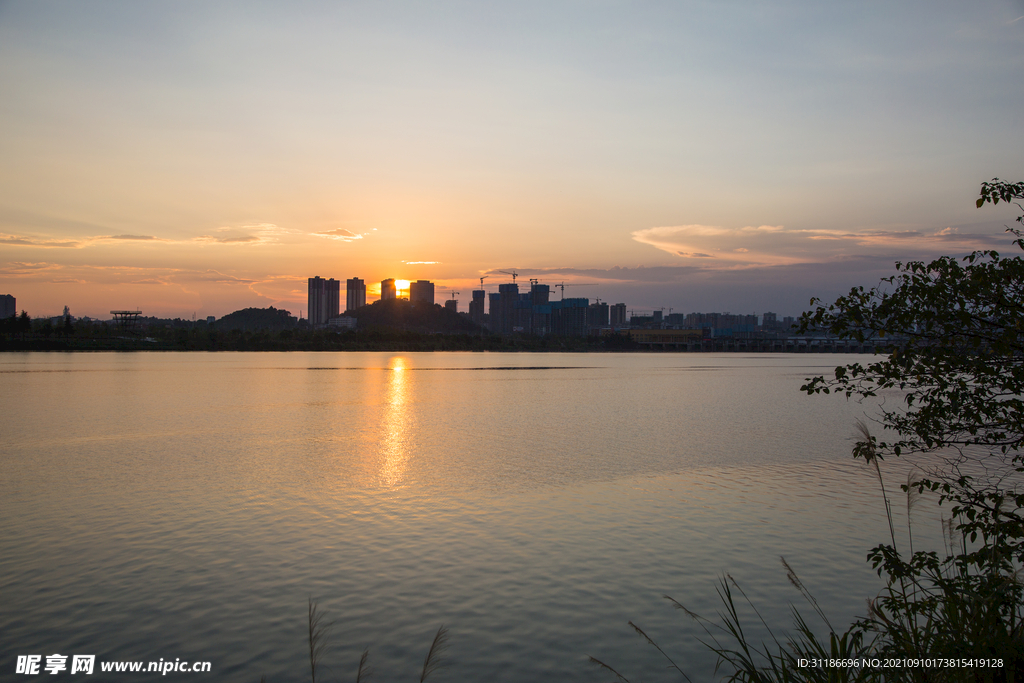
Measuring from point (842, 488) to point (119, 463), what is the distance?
77.1 feet

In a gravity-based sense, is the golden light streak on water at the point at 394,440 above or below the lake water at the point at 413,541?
below

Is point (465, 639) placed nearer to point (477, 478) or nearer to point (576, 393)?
point (477, 478)

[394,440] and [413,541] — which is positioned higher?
[413,541]

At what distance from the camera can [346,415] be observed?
40844mm

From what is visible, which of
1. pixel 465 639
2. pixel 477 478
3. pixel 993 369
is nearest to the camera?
pixel 993 369

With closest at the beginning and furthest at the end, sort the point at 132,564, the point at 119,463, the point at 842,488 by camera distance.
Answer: the point at 132,564, the point at 842,488, the point at 119,463

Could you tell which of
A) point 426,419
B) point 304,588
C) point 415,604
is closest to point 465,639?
point 415,604

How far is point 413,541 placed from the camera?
46.9ft

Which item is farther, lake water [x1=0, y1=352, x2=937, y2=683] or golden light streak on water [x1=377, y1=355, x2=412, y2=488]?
golden light streak on water [x1=377, y1=355, x2=412, y2=488]

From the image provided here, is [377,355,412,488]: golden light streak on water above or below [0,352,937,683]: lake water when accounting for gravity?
below

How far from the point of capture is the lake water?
9484mm

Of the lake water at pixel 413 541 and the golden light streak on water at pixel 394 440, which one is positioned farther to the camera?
the golden light streak on water at pixel 394 440

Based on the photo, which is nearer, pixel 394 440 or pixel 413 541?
pixel 413 541

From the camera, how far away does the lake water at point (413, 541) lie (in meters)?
9.48
